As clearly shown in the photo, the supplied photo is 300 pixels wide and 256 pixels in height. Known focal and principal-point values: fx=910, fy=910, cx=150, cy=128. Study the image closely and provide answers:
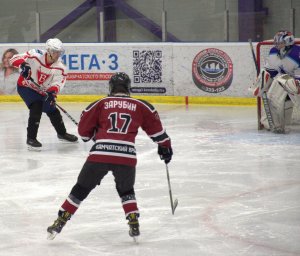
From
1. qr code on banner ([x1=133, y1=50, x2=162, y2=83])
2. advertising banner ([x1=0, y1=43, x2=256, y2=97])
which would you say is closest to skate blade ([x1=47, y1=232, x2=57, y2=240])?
advertising banner ([x1=0, y1=43, x2=256, y2=97])

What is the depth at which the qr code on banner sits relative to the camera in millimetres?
11438

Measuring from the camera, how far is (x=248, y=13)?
11727 millimetres

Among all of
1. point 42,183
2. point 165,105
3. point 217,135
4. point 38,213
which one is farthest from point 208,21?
point 38,213

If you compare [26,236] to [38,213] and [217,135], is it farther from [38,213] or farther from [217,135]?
[217,135]

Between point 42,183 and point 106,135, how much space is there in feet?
6.73

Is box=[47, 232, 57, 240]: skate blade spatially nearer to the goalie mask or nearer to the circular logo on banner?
the goalie mask

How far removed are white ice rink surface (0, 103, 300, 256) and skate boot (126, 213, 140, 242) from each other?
74 mm

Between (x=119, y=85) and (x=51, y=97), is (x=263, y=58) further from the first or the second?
(x=119, y=85)

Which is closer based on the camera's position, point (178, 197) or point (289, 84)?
point (178, 197)

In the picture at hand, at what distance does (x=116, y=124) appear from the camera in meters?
4.71

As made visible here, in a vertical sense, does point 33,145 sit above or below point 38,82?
below

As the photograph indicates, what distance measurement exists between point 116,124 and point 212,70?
6573 millimetres

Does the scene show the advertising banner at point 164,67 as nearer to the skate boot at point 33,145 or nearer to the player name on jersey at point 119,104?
the skate boot at point 33,145

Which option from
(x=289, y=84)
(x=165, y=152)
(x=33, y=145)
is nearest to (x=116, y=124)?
(x=165, y=152)
